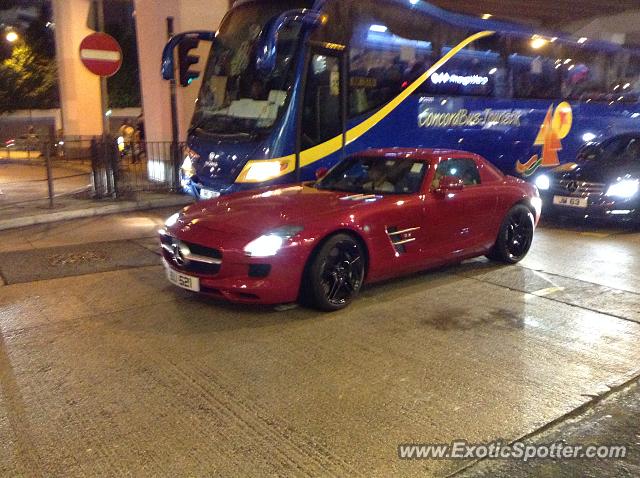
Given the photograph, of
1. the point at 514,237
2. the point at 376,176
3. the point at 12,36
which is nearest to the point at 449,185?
the point at 376,176

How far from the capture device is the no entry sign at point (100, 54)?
1034 centimetres

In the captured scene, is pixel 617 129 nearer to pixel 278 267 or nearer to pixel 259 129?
pixel 259 129

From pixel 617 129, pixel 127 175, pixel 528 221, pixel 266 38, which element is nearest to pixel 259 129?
pixel 266 38

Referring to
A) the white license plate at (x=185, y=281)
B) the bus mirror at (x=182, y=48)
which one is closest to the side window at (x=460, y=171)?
the white license plate at (x=185, y=281)

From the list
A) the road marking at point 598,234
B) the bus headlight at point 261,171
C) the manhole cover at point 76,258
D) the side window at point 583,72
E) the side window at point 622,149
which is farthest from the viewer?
the side window at point 583,72

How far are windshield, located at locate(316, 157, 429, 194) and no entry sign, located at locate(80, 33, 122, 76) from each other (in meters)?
5.59

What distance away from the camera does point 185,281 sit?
5.49 metres

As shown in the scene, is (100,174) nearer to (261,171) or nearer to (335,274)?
(261,171)

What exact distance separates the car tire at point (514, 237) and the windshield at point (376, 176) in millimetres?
1435

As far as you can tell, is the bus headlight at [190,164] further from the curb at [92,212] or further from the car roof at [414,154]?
the car roof at [414,154]

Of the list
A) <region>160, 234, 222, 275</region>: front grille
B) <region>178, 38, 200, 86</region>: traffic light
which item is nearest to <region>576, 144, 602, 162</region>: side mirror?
<region>178, 38, 200, 86</region>: traffic light

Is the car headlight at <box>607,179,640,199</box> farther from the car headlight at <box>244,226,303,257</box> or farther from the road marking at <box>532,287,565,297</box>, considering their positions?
the car headlight at <box>244,226,303,257</box>

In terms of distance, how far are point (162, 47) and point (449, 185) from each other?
388 inches

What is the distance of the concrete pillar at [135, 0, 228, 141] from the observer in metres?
13.3
